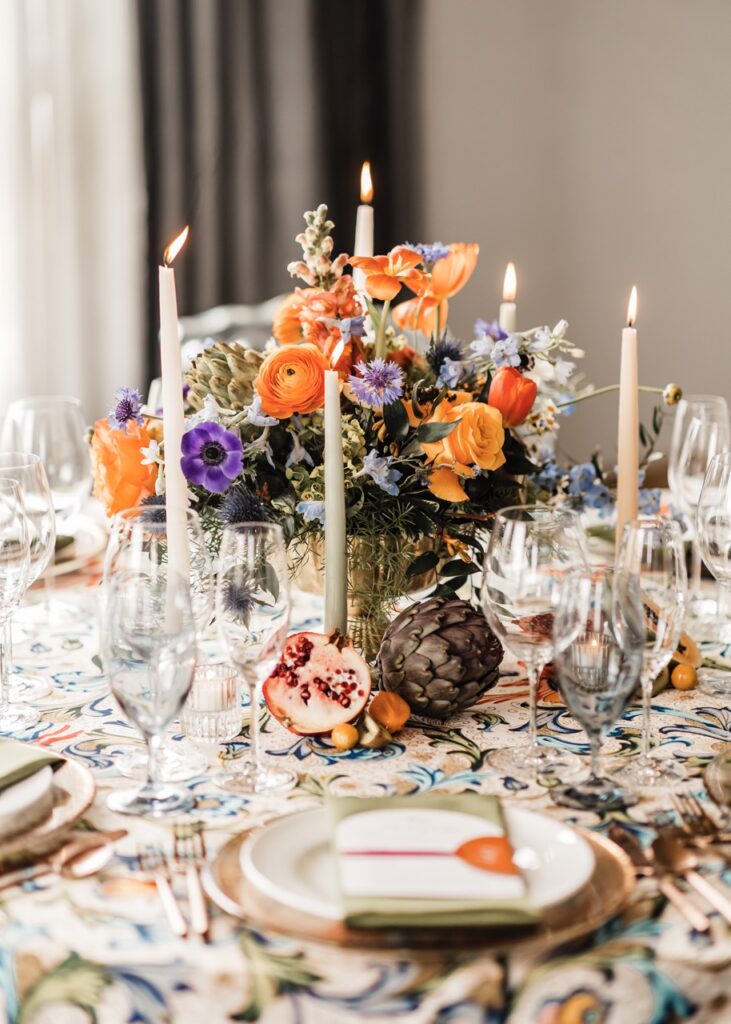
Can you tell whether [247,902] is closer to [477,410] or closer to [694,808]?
[694,808]

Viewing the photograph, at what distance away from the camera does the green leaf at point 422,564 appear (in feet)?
4.02

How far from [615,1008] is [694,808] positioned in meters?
0.27

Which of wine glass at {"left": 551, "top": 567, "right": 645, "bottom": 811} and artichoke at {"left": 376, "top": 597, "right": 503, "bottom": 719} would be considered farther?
artichoke at {"left": 376, "top": 597, "right": 503, "bottom": 719}

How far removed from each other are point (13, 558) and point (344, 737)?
38cm

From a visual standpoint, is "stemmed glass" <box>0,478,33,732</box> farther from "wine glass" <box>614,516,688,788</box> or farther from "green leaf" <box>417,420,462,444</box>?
"wine glass" <box>614,516,688,788</box>

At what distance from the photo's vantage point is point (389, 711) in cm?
112

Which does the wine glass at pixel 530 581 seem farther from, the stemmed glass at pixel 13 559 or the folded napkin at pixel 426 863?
the stemmed glass at pixel 13 559

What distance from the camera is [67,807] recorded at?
3.11 ft

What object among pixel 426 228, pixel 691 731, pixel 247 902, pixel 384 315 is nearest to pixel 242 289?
pixel 426 228

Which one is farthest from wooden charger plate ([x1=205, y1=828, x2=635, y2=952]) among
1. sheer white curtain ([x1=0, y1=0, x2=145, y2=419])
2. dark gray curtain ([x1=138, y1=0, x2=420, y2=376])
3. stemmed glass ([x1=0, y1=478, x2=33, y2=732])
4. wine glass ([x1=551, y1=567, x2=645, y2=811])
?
dark gray curtain ([x1=138, y1=0, x2=420, y2=376])

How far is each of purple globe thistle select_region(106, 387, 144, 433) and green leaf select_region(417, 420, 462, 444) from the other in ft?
1.00

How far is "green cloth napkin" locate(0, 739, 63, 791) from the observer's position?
0.96 meters

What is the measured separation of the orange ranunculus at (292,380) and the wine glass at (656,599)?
35cm

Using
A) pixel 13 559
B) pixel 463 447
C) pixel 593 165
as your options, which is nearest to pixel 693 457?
pixel 463 447
